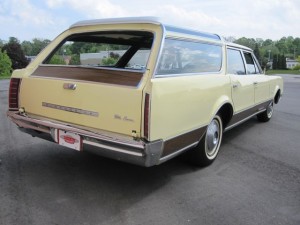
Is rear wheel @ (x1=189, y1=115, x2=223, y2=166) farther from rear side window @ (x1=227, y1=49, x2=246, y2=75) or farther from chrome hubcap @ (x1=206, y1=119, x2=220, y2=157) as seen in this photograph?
rear side window @ (x1=227, y1=49, x2=246, y2=75)

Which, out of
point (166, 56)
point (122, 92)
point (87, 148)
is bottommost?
point (87, 148)

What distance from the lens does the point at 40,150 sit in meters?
5.16

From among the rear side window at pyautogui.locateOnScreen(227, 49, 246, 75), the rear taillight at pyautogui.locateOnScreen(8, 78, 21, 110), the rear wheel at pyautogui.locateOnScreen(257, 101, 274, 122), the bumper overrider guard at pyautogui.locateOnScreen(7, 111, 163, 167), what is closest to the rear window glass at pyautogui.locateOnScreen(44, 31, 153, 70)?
the rear taillight at pyautogui.locateOnScreen(8, 78, 21, 110)

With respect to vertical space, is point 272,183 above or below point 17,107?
below

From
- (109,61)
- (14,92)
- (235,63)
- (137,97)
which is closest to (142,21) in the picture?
(137,97)

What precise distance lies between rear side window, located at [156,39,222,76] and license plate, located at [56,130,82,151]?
43.5 inches

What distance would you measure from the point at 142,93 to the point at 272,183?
210 centimetres

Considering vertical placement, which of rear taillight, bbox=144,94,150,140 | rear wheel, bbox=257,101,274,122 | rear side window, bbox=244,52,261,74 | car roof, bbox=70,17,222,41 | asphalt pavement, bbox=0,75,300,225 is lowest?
asphalt pavement, bbox=0,75,300,225

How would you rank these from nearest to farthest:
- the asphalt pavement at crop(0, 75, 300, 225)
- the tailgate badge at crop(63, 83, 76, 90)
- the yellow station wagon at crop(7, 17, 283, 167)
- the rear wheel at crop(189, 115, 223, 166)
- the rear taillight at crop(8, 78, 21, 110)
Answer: the asphalt pavement at crop(0, 75, 300, 225) < the yellow station wagon at crop(7, 17, 283, 167) < the tailgate badge at crop(63, 83, 76, 90) < the rear taillight at crop(8, 78, 21, 110) < the rear wheel at crop(189, 115, 223, 166)

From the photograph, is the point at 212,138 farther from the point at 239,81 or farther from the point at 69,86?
the point at 69,86

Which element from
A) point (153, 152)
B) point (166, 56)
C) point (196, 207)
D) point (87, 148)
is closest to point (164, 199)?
point (196, 207)

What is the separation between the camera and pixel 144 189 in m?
3.89

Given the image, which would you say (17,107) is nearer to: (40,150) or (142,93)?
(40,150)

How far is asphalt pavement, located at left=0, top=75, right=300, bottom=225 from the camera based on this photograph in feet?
10.7
